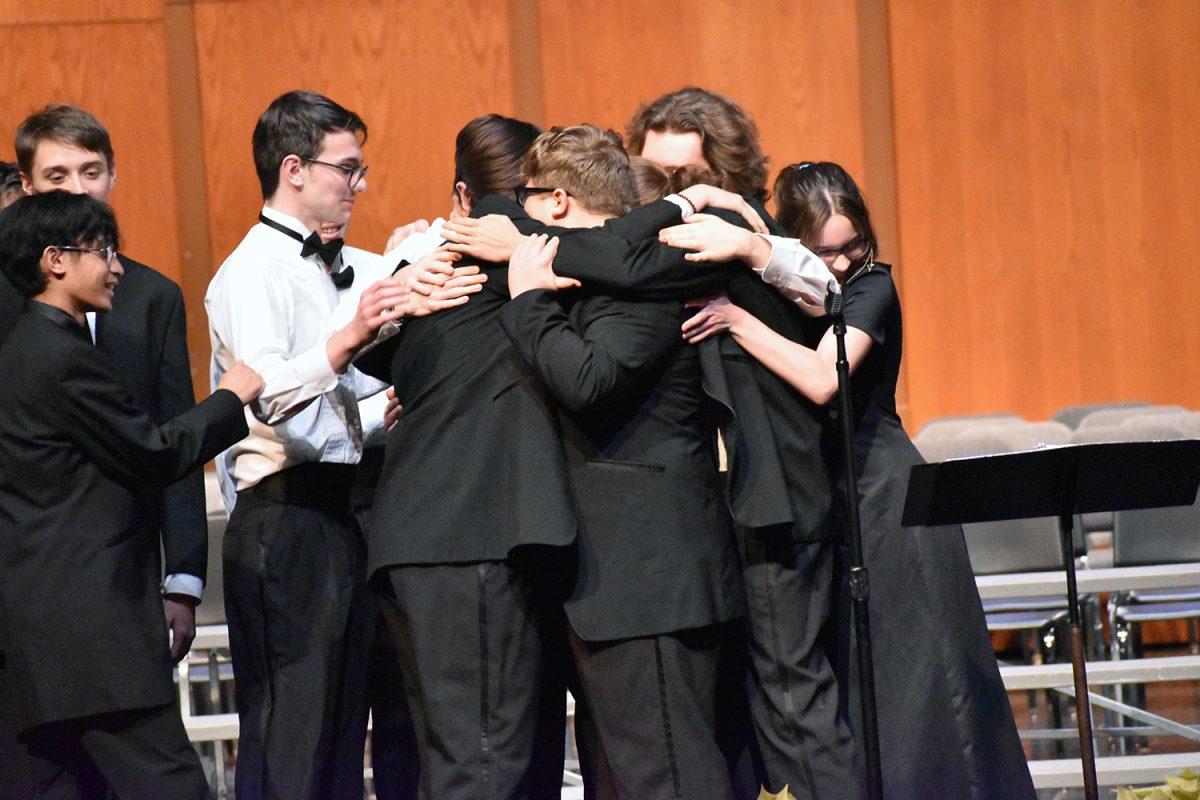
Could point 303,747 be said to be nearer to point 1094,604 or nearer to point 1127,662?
point 1127,662

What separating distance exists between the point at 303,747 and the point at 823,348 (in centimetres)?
137

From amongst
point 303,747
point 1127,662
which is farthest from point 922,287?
point 303,747

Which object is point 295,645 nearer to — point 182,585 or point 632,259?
point 182,585

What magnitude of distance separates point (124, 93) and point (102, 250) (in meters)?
5.13

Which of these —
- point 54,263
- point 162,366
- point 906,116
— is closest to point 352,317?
point 162,366

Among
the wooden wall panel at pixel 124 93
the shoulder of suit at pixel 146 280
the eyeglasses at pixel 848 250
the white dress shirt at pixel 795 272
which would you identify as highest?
the wooden wall panel at pixel 124 93

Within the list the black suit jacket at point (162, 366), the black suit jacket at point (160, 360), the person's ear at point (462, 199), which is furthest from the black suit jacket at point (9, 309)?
A: the person's ear at point (462, 199)

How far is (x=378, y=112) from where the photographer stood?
754 centimetres

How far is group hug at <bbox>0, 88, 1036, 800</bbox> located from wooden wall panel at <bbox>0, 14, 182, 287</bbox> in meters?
4.62

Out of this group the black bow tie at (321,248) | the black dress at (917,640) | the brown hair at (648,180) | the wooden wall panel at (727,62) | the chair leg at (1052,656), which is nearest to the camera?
the brown hair at (648,180)

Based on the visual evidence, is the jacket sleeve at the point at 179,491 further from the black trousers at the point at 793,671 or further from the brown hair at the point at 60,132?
the black trousers at the point at 793,671

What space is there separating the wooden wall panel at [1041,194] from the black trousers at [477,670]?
18.0 feet

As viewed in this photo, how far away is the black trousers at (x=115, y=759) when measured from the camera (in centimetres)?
259

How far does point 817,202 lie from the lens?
3.02 meters
